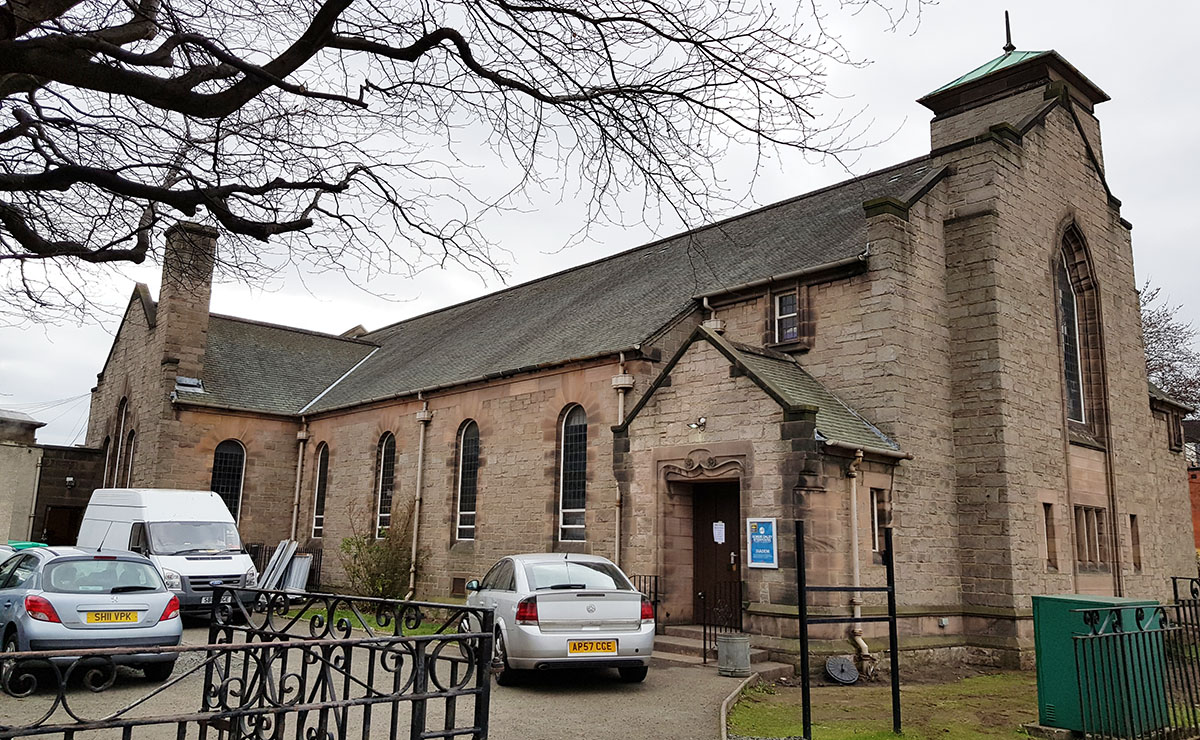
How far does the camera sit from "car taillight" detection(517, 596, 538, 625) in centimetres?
1135

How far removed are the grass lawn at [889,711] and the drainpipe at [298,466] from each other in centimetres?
2142

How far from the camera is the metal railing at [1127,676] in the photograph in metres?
8.77

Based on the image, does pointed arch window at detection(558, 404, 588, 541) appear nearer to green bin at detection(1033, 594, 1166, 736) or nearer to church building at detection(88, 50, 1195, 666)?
church building at detection(88, 50, 1195, 666)

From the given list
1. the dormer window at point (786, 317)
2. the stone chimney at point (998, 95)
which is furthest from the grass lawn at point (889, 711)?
the stone chimney at point (998, 95)

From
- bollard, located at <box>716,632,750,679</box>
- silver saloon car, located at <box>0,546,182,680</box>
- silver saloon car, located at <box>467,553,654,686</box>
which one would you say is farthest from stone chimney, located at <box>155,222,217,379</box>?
bollard, located at <box>716,632,750,679</box>

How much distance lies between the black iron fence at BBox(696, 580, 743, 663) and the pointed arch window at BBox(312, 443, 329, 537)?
1689 centimetres

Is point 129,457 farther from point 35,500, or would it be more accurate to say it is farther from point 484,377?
point 484,377

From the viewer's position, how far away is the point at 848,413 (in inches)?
639

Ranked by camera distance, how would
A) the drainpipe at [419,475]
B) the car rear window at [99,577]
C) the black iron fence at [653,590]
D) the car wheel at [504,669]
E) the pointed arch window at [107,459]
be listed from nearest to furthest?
the car wheel at [504,669], the car rear window at [99,577], the black iron fence at [653,590], the drainpipe at [419,475], the pointed arch window at [107,459]

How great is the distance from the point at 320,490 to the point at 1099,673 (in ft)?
82.5

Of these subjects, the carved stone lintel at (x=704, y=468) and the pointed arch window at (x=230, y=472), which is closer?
the carved stone lintel at (x=704, y=468)

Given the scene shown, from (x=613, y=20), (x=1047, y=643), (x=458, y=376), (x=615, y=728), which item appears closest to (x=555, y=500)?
(x=458, y=376)

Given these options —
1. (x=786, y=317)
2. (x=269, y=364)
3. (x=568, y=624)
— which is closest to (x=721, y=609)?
(x=568, y=624)

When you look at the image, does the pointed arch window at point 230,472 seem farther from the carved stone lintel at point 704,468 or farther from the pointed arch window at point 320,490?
the carved stone lintel at point 704,468
